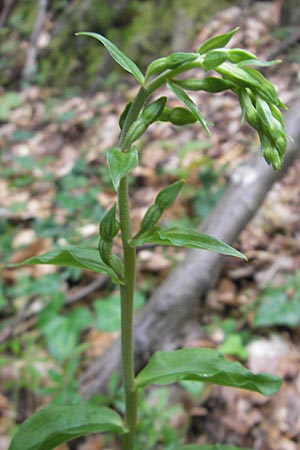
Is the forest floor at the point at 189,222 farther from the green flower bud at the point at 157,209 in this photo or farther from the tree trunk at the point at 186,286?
the green flower bud at the point at 157,209

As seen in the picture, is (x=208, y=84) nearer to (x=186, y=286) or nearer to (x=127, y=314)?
(x=127, y=314)

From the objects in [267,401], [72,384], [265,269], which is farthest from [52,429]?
[265,269]

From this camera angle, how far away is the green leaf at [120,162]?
836 mm

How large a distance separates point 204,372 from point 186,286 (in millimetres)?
1049

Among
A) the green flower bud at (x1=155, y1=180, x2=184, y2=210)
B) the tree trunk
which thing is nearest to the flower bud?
the green flower bud at (x1=155, y1=180, x2=184, y2=210)

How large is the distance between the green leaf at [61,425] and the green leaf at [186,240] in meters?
0.48

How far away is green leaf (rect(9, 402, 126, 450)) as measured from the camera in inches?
43.7

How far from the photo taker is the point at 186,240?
0.95 metres

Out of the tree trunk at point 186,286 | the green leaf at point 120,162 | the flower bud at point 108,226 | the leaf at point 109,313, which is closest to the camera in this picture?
the green leaf at point 120,162

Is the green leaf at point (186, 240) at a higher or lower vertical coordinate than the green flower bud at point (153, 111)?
lower

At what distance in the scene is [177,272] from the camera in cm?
218

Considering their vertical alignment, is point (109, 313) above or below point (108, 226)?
below

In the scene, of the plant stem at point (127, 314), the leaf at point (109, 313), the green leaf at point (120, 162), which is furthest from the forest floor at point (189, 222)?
the green leaf at point (120, 162)

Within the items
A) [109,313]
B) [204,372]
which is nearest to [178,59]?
[204,372]
